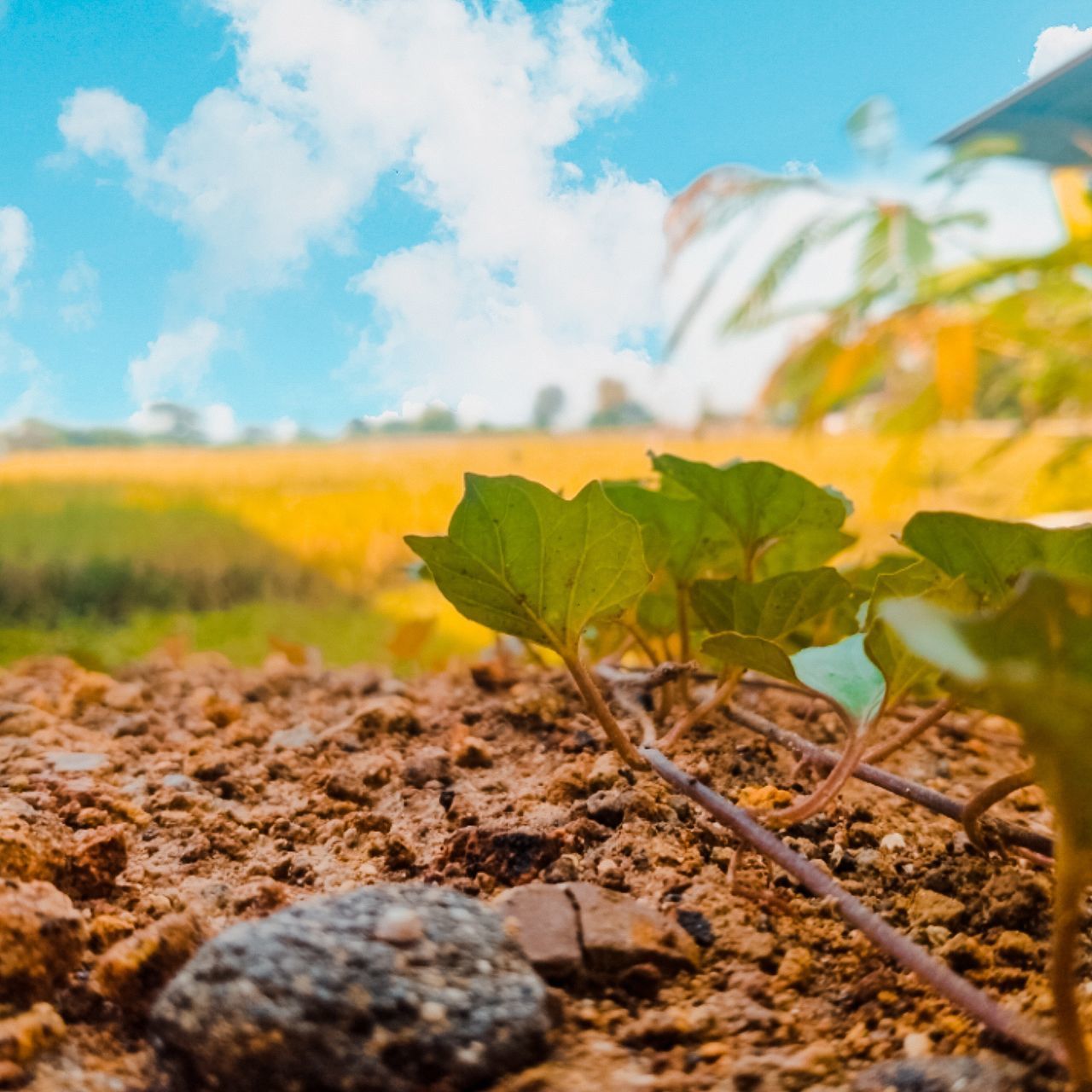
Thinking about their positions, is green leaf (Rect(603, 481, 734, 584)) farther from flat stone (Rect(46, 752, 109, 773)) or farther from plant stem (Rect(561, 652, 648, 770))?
flat stone (Rect(46, 752, 109, 773))

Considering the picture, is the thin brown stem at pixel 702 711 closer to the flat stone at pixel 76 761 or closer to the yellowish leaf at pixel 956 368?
the flat stone at pixel 76 761

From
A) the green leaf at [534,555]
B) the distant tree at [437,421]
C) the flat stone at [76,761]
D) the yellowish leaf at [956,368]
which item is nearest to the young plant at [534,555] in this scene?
the green leaf at [534,555]

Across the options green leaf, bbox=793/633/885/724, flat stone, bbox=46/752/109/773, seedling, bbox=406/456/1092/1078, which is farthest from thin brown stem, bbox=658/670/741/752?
flat stone, bbox=46/752/109/773

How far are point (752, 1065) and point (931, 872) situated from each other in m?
0.16

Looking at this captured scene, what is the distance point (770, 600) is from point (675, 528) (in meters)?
0.08

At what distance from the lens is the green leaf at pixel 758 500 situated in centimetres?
47

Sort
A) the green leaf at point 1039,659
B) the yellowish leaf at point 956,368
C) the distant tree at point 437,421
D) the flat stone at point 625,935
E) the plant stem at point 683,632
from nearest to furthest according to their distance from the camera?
the green leaf at point 1039,659 < the flat stone at point 625,935 < the plant stem at point 683,632 < the distant tree at point 437,421 < the yellowish leaf at point 956,368

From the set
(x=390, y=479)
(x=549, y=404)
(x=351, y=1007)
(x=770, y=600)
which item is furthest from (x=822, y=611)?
(x=390, y=479)

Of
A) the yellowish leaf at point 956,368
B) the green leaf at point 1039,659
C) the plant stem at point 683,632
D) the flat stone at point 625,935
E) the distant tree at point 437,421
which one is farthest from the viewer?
the yellowish leaf at point 956,368

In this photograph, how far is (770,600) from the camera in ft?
1.45

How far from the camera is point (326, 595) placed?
3.88 feet

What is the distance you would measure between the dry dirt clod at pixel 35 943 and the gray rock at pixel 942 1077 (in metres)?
0.25

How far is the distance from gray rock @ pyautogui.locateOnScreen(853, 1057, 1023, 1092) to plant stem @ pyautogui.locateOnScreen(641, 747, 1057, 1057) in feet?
0.04

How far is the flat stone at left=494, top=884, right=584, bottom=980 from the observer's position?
11.0 inches
